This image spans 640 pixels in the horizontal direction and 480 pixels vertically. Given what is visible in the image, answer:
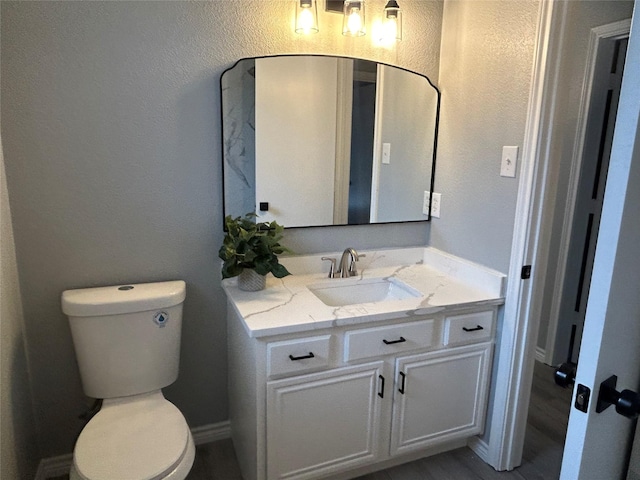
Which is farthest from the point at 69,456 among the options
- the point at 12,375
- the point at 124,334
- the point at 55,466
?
the point at 124,334

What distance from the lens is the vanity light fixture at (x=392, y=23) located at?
1958 mm

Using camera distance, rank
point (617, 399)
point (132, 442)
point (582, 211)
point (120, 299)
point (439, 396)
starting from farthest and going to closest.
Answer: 1. point (582, 211)
2. point (439, 396)
3. point (120, 299)
4. point (132, 442)
5. point (617, 399)

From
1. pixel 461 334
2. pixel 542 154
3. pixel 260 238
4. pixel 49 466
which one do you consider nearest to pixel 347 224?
pixel 260 238

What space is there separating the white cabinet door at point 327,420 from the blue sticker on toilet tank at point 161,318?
0.52 metres

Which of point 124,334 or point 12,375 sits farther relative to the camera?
point 124,334

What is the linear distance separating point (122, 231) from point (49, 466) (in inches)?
42.8

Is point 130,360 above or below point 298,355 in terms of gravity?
below

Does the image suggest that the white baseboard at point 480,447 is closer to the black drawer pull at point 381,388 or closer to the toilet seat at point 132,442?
the black drawer pull at point 381,388

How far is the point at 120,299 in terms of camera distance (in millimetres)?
1702

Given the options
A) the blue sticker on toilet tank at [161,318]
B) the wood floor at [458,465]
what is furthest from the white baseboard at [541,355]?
the blue sticker on toilet tank at [161,318]

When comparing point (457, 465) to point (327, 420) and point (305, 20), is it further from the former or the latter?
point (305, 20)

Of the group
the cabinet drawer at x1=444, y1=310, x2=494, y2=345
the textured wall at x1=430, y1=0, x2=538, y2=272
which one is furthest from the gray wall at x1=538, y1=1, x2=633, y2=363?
the cabinet drawer at x1=444, y1=310, x2=494, y2=345

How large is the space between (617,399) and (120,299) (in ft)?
5.24

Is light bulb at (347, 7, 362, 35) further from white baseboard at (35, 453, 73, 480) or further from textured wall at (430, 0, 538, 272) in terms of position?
white baseboard at (35, 453, 73, 480)
